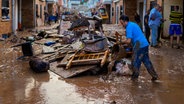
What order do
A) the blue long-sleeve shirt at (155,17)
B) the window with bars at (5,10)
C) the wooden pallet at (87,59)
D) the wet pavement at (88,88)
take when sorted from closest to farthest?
the wet pavement at (88,88) < the wooden pallet at (87,59) < the blue long-sleeve shirt at (155,17) < the window with bars at (5,10)

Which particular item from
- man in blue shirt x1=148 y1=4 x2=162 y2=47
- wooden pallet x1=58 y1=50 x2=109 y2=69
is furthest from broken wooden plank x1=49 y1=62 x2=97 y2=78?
man in blue shirt x1=148 y1=4 x2=162 y2=47

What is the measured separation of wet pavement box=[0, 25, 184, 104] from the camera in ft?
22.1

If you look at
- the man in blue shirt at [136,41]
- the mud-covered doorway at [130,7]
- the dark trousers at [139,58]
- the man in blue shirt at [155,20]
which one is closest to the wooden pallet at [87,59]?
the dark trousers at [139,58]

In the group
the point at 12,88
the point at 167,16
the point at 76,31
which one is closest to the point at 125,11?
the point at 167,16

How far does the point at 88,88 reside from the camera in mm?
7762


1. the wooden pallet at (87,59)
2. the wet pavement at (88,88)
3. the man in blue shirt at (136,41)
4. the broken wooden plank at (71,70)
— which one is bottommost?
the wet pavement at (88,88)

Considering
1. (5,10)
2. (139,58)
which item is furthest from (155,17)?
(5,10)

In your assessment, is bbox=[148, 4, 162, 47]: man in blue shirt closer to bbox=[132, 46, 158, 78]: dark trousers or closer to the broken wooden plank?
the broken wooden plank

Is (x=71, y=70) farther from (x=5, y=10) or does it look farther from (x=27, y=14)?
(x=27, y=14)

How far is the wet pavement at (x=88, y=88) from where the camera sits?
6.73 m

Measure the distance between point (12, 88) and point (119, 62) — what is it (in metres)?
3.09

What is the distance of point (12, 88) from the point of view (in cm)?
776

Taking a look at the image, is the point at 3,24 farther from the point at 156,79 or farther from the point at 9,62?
the point at 156,79

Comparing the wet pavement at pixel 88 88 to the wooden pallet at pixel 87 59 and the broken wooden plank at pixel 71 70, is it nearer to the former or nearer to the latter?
the broken wooden plank at pixel 71 70
